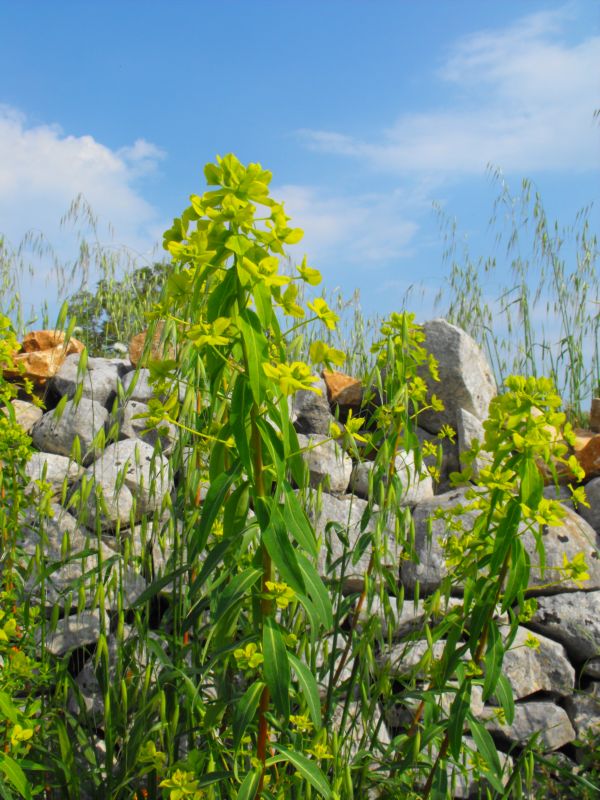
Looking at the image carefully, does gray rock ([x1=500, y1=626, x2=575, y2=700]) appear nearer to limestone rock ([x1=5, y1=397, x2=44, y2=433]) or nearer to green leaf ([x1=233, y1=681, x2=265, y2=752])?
green leaf ([x1=233, y1=681, x2=265, y2=752])

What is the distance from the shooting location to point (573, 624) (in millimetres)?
2902

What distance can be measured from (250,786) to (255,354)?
0.74 meters

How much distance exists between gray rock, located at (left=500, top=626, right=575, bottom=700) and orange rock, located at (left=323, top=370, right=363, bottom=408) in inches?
54.4

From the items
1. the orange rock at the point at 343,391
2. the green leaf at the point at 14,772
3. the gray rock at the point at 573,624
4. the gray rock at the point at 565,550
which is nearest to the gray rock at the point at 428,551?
the gray rock at the point at 565,550

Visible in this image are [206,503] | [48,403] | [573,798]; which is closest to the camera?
[206,503]

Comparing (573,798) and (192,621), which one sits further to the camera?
(573,798)

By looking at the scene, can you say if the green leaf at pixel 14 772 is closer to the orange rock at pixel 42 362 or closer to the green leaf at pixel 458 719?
the green leaf at pixel 458 719

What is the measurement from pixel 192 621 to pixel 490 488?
677 millimetres

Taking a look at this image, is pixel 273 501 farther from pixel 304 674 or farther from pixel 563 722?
pixel 563 722

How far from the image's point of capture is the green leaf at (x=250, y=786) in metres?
1.23

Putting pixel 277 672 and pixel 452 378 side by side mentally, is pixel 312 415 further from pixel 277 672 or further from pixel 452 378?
pixel 277 672

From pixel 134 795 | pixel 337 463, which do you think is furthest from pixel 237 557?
pixel 337 463

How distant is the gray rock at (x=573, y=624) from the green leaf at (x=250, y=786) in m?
1.94

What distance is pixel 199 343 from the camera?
109 cm
